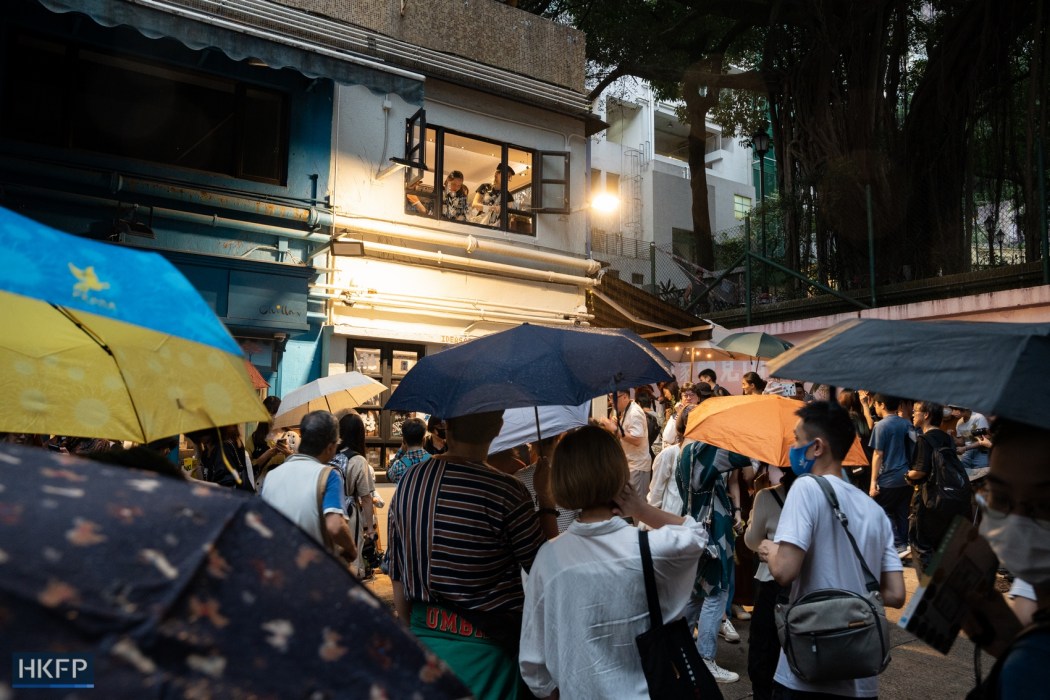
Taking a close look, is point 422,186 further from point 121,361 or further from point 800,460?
point 121,361

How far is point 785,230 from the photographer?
1688 centimetres

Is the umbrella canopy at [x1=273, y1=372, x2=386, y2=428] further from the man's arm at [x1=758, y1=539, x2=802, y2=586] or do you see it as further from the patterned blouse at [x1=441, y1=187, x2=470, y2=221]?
the patterned blouse at [x1=441, y1=187, x2=470, y2=221]

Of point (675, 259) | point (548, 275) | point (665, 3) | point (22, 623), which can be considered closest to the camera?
point (22, 623)

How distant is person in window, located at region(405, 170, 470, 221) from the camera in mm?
12266

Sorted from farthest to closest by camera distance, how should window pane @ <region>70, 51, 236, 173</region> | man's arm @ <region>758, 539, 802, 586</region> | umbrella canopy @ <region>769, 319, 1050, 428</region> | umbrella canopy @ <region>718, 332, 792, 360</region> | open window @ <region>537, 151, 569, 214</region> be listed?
open window @ <region>537, 151, 569, 214</region> < umbrella canopy @ <region>718, 332, 792, 360</region> < window pane @ <region>70, 51, 236, 173</region> < man's arm @ <region>758, 539, 802, 586</region> < umbrella canopy @ <region>769, 319, 1050, 428</region>

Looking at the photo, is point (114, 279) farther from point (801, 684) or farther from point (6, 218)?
point (801, 684)

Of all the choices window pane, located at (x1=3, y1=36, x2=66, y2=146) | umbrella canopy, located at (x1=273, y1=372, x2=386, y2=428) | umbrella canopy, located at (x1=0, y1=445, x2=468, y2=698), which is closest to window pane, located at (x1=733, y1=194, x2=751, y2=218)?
window pane, located at (x1=3, y1=36, x2=66, y2=146)

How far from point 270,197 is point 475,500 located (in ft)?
29.0

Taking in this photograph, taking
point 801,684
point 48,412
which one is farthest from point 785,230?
point 48,412

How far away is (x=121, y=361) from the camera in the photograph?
2037 millimetres

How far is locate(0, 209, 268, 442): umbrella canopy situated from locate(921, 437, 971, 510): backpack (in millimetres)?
7140

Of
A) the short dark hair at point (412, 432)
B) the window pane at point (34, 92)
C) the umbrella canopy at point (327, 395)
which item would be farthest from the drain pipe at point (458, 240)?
→ the short dark hair at point (412, 432)

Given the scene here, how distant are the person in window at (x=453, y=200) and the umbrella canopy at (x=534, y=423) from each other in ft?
25.6

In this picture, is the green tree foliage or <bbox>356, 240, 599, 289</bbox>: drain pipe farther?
the green tree foliage
